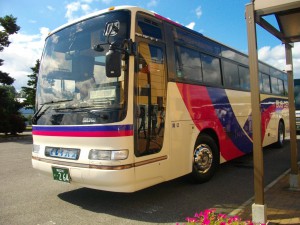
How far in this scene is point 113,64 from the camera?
4633 millimetres

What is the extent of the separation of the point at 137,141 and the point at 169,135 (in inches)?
35.6

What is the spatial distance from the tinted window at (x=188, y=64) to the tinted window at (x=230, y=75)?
1425 mm

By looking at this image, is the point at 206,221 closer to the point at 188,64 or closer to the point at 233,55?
the point at 188,64

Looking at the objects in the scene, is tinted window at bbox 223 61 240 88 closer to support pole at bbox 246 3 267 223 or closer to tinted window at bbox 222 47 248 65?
tinted window at bbox 222 47 248 65

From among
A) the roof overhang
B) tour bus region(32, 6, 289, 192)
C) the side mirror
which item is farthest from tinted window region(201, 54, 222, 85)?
the side mirror

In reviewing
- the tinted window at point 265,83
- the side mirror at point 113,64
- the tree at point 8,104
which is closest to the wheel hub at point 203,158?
the side mirror at point 113,64

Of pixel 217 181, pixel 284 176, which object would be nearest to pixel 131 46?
pixel 217 181

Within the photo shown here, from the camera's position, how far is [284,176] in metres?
7.14

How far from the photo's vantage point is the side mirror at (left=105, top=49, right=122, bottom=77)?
4.62m

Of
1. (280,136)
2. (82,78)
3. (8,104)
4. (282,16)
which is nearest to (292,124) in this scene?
(282,16)

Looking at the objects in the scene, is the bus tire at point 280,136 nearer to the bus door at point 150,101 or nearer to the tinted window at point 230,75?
Answer: the tinted window at point 230,75

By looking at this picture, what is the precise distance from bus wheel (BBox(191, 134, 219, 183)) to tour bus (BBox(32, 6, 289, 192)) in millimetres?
22

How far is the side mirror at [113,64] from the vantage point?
462cm

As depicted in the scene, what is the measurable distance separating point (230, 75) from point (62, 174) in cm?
531
